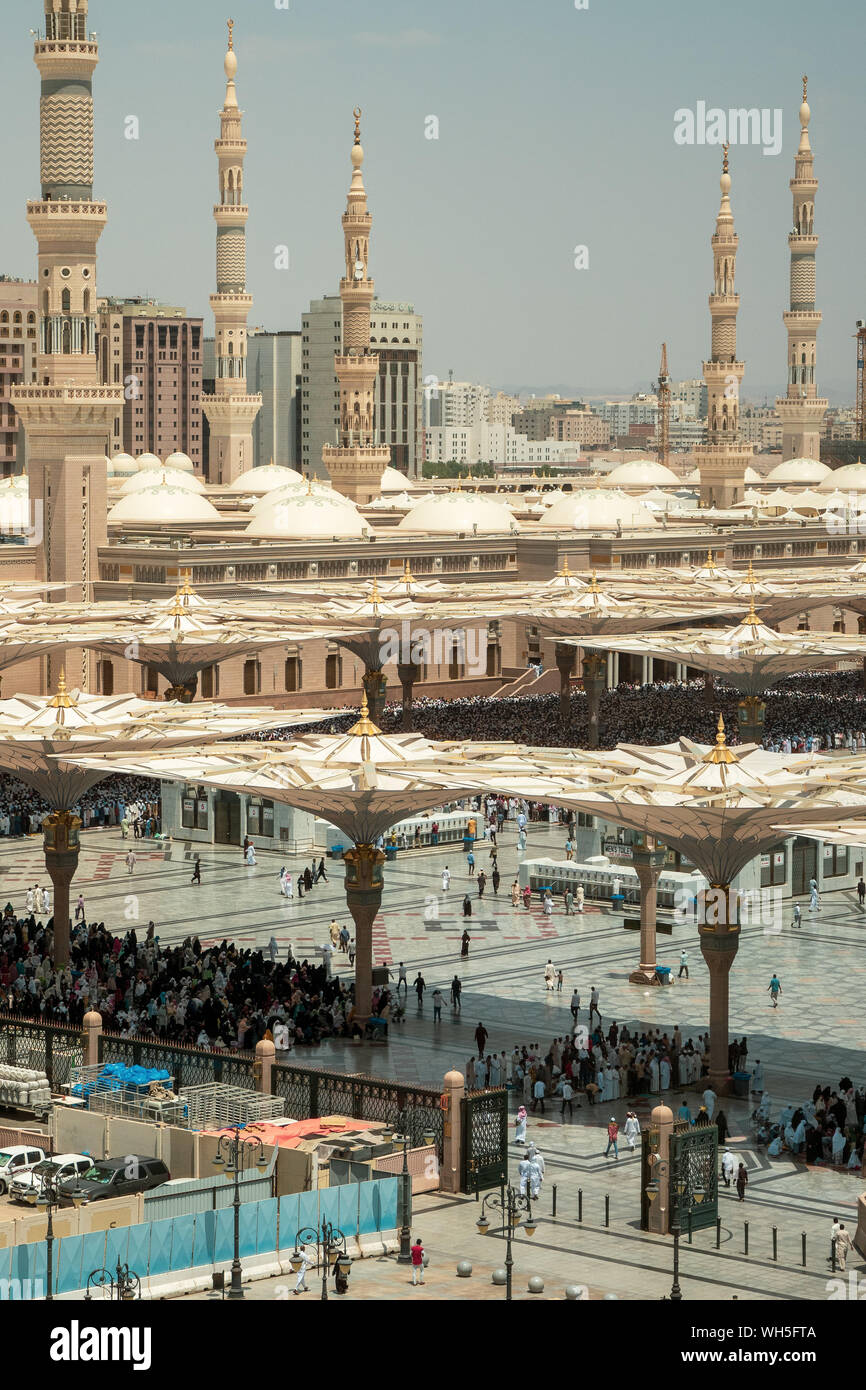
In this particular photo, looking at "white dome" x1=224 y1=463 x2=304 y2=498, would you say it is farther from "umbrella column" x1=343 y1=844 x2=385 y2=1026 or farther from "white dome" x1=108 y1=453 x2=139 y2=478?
"umbrella column" x1=343 y1=844 x2=385 y2=1026

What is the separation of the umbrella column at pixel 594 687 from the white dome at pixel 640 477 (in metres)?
57.3

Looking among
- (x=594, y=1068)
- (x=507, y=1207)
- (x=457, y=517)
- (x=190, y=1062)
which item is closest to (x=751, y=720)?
(x=594, y=1068)

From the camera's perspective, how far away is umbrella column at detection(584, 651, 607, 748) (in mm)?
65312

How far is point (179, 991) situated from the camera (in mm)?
38906

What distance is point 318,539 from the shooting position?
8294 cm

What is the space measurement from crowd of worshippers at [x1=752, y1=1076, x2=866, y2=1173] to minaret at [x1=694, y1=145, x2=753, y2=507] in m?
79.8

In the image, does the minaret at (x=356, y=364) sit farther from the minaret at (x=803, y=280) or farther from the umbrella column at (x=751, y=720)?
the umbrella column at (x=751, y=720)

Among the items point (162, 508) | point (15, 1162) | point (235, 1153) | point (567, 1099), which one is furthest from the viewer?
point (162, 508)

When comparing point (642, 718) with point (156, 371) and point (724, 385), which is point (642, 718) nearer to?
point (724, 385)

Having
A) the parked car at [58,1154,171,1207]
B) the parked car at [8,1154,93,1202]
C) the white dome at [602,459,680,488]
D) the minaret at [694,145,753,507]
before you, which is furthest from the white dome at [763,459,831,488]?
the parked car at [8,1154,93,1202]

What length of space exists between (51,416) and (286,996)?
41111 mm

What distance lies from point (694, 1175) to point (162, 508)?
199 feet

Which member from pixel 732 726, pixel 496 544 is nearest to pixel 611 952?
pixel 732 726
